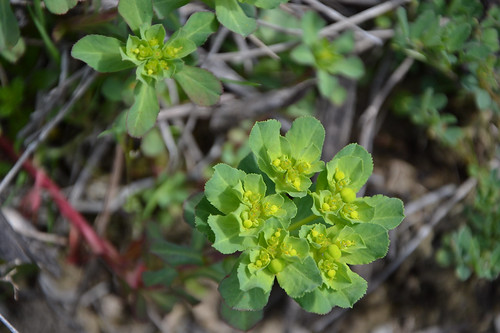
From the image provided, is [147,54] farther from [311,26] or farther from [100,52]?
[311,26]

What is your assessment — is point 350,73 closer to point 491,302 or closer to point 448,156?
point 448,156

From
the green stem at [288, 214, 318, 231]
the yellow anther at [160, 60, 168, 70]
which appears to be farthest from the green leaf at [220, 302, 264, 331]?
the yellow anther at [160, 60, 168, 70]

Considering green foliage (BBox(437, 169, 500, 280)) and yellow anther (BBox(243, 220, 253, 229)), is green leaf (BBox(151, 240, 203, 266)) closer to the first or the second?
yellow anther (BBox(243, 220, 253, 229))

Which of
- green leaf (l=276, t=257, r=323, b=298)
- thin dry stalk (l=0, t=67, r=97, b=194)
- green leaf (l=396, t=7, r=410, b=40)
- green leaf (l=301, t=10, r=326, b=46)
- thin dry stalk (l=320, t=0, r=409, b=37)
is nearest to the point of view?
green leaf (l=276, t=257, r=323, b=298)

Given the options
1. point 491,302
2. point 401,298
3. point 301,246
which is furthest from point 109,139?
point 491,302

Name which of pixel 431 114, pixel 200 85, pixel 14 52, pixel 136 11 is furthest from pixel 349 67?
pixel 14 52

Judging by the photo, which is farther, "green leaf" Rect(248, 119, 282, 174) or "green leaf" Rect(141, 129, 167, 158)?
"green leaf" Rect(141, 129, 167, 158)

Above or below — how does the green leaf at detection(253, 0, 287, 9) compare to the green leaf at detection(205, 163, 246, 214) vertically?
above

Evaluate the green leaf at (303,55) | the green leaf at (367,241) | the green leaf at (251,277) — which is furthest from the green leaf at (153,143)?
the green leaf at (367,241)
